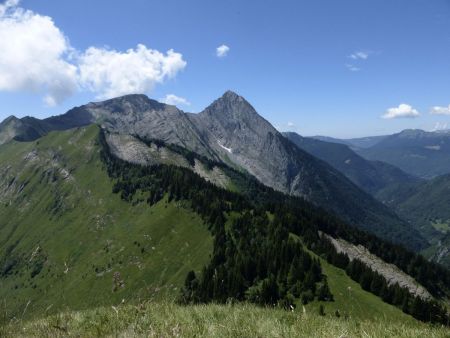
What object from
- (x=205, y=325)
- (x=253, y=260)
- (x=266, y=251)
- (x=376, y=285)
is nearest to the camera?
(x=205, y=325)

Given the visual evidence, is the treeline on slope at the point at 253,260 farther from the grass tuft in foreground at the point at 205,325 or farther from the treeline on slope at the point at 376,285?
the grass tuft in foreground at the point at 205,325

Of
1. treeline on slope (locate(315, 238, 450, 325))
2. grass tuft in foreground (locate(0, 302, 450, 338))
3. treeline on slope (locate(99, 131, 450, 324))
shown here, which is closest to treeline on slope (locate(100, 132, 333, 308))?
treeline on slope (locate(99, 131, 450, 324))

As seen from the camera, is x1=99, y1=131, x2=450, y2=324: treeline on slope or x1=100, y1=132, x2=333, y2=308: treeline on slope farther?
x1=99, y1=131, x2=450, y2=324: treeline on slope

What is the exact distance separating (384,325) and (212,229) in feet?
456

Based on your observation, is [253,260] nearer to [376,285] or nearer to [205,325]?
[376,285]

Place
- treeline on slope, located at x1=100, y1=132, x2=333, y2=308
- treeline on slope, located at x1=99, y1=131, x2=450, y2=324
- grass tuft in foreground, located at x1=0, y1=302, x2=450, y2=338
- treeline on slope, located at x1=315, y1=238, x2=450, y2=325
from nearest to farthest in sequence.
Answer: grass tuft in foreground, located at x1=0, y1=302, x2=450, y2=338 → treeline on slope, located at x1=100, y1=132, x2=333, y2=308 → treeline on slope, located at x1=315, y1=238, x2=450, y2=325 → treeline on slope, located at x1=99, y1=131, x2=450, y2=324

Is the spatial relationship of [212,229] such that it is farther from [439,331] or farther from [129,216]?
[439,331]

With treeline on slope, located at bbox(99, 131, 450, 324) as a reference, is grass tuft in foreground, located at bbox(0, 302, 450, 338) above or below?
above

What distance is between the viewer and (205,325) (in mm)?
7309

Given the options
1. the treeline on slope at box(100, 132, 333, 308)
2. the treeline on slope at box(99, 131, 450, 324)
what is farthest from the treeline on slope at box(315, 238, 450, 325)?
the treeline on slope at box(100, 132, 333, 308)

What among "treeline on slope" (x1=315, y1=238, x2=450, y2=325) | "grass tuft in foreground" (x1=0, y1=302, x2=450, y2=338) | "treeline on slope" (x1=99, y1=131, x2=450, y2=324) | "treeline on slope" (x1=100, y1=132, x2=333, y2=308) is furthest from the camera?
"treeline on slope" (x1=99, y1=131, x2=450, y2=324)

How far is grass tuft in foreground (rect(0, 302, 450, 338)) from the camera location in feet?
22.2

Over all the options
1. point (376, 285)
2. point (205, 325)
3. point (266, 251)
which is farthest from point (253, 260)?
point (205, 325)

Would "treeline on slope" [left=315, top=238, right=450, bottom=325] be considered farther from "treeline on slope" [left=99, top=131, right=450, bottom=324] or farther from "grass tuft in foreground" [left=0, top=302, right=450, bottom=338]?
"grass tuft in foreground" [left=0, top=302, right=450, bottom=338]
